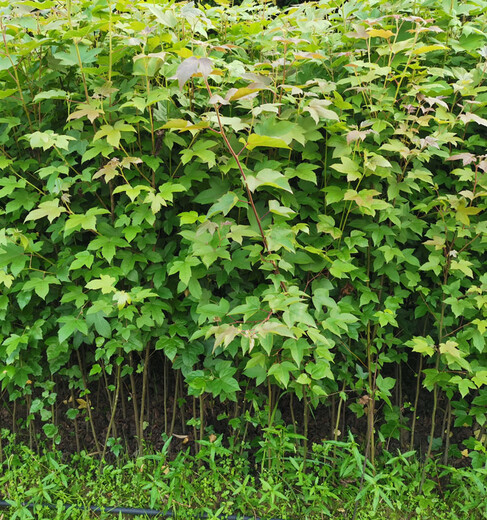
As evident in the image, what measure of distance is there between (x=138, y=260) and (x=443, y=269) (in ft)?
4.96

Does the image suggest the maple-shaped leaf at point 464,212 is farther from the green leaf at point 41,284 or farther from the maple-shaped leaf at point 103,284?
the green leaf at point 41,284

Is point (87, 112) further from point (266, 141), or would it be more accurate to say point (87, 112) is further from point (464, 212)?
point (464, 212)

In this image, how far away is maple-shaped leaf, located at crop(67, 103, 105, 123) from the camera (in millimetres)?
2070

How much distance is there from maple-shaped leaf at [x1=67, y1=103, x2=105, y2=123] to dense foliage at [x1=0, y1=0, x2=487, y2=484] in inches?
0.5

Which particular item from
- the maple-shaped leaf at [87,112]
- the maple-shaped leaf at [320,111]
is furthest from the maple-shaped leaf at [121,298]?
the maple-shaped leaf at [320,111]

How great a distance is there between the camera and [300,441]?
2711 millimetres

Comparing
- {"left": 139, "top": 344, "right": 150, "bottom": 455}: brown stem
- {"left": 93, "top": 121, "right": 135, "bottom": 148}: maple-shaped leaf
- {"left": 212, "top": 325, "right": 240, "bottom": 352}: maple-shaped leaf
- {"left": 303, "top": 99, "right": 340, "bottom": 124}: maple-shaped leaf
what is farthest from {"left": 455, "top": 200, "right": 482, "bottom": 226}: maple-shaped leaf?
{"left": 139, "top": 344, "right": 150, "bottom": 455}: brown stem

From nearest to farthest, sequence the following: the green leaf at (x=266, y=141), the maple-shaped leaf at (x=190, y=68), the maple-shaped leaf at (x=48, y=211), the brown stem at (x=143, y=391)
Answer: the maple-shaped leaf at (x=190, y=68)
the green leaf at (x=266, y=141)
the maple-shaped leaf at (x=48, y=211)
the brown stem at (x=143, y=391)

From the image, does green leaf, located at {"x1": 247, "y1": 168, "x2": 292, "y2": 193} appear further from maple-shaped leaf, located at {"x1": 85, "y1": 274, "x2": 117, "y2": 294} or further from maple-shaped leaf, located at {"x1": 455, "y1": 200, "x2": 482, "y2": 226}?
maple-shaped leaf, located at {"x1": 455, "y1": 200, "x2": 482, "y2": 226}

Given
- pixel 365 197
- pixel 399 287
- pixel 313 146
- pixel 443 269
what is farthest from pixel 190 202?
pixel 443 269

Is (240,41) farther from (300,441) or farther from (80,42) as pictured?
(300,441)

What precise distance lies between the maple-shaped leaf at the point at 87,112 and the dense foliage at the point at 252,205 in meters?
0.01

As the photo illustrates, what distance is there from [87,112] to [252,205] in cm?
80

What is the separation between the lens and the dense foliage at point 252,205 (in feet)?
7.02
